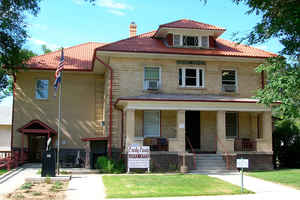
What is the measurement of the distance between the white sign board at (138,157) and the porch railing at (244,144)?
18.5 ft

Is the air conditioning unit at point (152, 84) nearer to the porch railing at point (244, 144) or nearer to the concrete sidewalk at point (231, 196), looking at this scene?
the porch railing at point (244, 144)

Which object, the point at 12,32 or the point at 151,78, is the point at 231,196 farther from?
the point at 12,32

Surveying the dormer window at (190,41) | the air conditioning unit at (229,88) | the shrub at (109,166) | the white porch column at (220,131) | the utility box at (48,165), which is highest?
the dormer window at (190,41)

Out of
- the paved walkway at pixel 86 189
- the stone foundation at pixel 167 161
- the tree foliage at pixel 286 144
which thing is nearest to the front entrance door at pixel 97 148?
the stone foundation at pixel 167 161

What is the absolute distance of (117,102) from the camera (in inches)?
822

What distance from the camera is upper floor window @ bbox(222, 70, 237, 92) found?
2352 cm

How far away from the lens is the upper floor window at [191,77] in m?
23.2

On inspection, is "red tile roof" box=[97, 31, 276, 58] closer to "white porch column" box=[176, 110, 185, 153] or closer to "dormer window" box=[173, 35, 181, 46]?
"dormer window" box=[173, 35, 181, 46]

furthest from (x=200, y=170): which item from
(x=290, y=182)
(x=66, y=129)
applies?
(x=66, y=129)

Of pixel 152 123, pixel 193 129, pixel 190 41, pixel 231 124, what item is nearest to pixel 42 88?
pixel 152 123

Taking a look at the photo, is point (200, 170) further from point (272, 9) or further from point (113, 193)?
point (272, 9)

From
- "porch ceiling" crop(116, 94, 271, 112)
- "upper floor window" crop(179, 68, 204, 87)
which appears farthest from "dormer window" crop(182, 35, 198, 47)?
"porch ceiling" crop(116, 94, 271, 112)

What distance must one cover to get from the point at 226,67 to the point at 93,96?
9.80 meters

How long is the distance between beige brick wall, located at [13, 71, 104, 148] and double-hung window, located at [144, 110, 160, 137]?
5.31 metres
